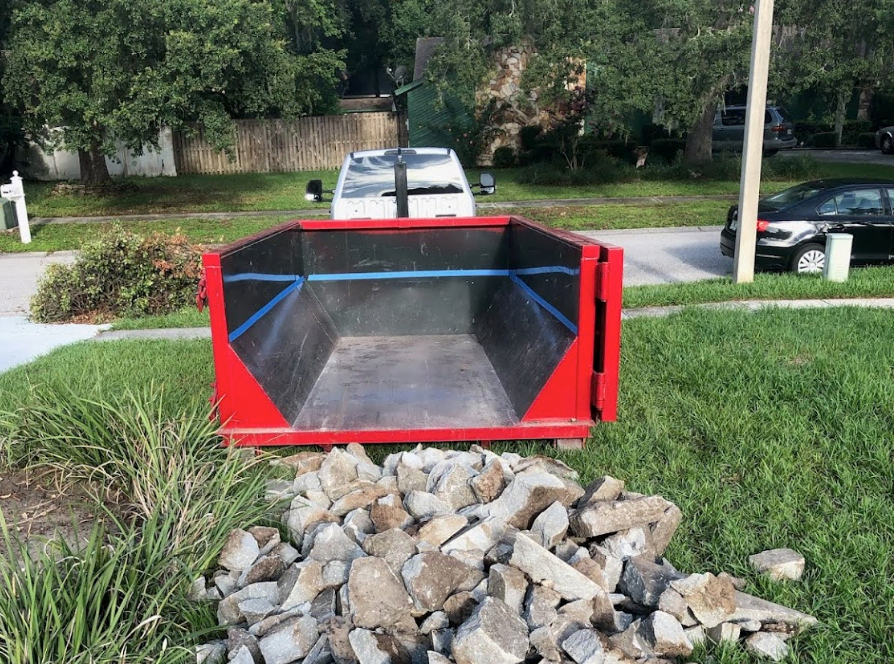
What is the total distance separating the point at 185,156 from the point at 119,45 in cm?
1212

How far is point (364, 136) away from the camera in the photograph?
1207 inches

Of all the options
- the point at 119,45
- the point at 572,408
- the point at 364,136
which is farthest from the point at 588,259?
the point at 364,136

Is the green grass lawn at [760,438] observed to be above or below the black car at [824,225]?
below

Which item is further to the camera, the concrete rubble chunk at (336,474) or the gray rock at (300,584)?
the concrete rubble chunk at (336,474)

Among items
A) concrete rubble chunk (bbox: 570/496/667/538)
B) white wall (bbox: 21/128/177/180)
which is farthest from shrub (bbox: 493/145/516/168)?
concrete rubble chunk (bbox: 570/496/667/538)

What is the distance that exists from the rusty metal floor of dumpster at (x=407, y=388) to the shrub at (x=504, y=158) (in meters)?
21.4

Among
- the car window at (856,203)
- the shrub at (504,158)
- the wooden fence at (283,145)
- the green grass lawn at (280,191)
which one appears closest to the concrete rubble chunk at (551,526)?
the car window at (856,203)

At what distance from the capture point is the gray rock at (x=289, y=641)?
3023 millimetres

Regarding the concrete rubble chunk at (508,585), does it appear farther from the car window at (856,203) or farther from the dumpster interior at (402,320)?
the car window at (856,203)

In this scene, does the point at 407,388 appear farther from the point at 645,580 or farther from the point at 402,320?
the point at 645,580

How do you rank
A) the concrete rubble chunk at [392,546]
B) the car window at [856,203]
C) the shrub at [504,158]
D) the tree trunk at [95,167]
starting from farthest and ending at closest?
the shrub at [504,158], the tree trunk at [95,167], the car window at [856,203], the concrete rubble chunk at [392,546]

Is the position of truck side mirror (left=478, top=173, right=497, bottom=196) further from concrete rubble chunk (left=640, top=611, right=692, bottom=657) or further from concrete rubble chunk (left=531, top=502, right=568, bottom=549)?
concrete rubble chunk (left=640, top=611, right=692, bottom=657)

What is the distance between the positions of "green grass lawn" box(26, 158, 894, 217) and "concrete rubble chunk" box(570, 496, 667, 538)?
17.4 meters

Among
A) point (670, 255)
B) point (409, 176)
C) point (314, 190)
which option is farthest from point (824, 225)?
point (314, 190)
